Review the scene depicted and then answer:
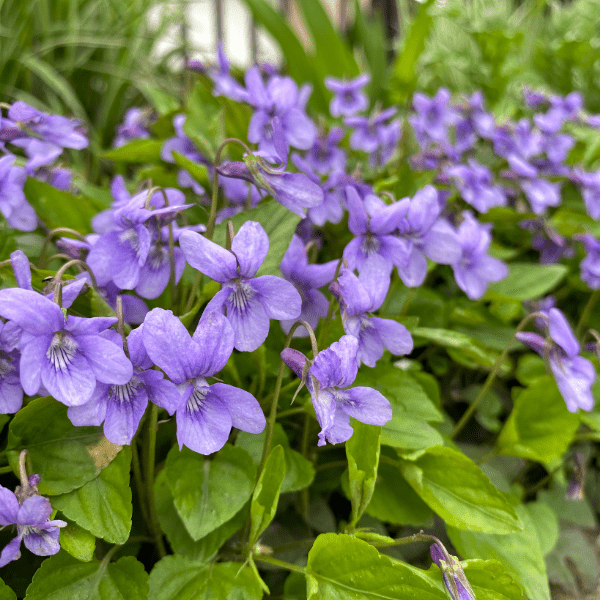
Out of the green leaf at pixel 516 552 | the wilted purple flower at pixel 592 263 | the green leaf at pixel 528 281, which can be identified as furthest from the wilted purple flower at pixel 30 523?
the wilted purple flower at pixel 592 263

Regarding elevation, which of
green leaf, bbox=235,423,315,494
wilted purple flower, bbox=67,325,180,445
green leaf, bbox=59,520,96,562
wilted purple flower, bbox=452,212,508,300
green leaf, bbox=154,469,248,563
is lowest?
green leaf, bbox=154,469,248,563

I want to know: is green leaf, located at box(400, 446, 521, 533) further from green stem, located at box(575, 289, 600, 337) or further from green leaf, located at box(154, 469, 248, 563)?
green stem, located at box(575, 289, 600, 337)

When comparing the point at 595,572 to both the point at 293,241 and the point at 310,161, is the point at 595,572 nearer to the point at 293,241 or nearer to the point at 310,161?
the point at 293,241

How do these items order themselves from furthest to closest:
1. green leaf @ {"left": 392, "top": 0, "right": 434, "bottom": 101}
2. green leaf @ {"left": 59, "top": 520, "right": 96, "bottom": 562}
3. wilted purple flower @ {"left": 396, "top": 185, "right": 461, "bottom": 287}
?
green leaf @ {"left": 392, "top": 0, "right": 434, "bottom": 101}, wilted purple flower @ {"left": 396, "top": 185, "right": 461, "bottom": 287}, green leaf @ {"left": 59, "top": 520, "right": 96, "bottom": 562}

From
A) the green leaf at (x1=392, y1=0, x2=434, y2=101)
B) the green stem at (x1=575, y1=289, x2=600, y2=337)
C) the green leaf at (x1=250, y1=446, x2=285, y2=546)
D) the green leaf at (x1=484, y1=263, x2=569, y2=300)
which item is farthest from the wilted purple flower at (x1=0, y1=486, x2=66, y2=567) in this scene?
the green leaf at (x1=392, y1=0, x2=434, y2=101)

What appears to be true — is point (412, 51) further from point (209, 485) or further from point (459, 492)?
point (209, 485)

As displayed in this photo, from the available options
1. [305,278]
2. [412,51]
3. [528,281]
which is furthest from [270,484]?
[412,51]

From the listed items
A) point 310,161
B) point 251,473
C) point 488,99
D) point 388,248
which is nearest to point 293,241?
point 388,248
